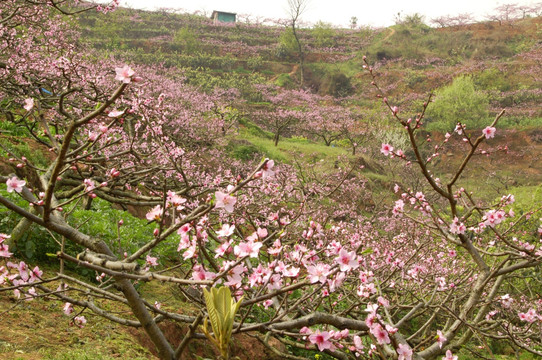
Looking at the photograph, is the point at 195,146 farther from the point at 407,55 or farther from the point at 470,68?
the point at 407,55

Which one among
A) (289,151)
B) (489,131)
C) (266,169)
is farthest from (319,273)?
(289,151)

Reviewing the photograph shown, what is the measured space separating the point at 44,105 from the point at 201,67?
3002 cm

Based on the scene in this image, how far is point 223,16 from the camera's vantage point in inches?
2095

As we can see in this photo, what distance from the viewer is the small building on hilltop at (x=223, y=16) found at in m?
52.8

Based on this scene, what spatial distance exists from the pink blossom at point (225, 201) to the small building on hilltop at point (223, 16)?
55771 millimetres

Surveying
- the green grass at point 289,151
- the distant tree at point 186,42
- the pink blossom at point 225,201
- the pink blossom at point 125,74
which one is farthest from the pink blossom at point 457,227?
the distant tree at point 186,42

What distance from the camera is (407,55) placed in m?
42.4

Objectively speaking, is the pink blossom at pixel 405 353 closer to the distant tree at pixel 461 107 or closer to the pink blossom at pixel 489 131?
the pink blossom at pixel 489 131

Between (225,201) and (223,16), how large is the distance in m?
56.6

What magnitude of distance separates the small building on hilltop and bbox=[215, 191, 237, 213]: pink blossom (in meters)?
55.8

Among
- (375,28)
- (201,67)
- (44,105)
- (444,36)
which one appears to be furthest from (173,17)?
(44,105)

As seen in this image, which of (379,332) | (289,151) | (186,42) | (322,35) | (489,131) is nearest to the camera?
(379,332)

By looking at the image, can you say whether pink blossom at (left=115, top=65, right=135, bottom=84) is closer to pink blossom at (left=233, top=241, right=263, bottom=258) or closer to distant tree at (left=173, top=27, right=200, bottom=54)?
pink blossom at (left=233, top=241, right=263, bottom=258)

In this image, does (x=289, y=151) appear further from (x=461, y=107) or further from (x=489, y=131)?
(x=461, y=107)
